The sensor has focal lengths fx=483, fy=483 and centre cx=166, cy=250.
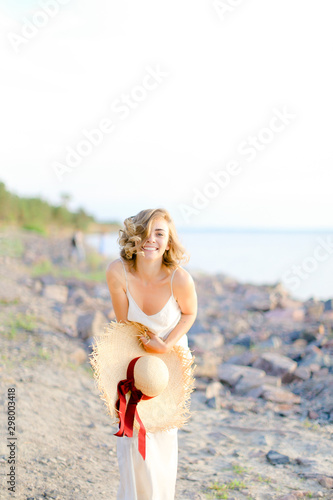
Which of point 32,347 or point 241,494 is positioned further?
point 32,347

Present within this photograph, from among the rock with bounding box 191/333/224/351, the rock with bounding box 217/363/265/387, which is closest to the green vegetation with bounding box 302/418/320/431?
the rock with bounding box 217/363/265/387

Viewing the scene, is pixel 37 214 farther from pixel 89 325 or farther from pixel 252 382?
pixel 252 382

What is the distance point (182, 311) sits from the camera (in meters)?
3.12

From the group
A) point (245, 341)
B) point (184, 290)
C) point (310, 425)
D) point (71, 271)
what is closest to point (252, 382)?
point (310, 425)

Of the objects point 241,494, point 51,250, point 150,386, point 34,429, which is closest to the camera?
point 150,386

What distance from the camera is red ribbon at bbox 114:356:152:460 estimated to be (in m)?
2.78

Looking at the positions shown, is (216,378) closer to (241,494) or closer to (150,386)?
(241,494)

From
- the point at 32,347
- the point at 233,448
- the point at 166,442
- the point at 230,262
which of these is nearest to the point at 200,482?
the point at 233,448

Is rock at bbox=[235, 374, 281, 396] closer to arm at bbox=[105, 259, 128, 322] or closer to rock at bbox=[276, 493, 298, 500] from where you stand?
rock at bbox=[276, 493, 298, 500]

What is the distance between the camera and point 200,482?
379 cm

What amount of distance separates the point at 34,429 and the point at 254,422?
2.25 metres

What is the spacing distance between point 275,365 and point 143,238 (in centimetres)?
405

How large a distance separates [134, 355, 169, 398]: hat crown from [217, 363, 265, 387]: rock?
3465 millimetres

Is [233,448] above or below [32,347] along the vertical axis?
below
